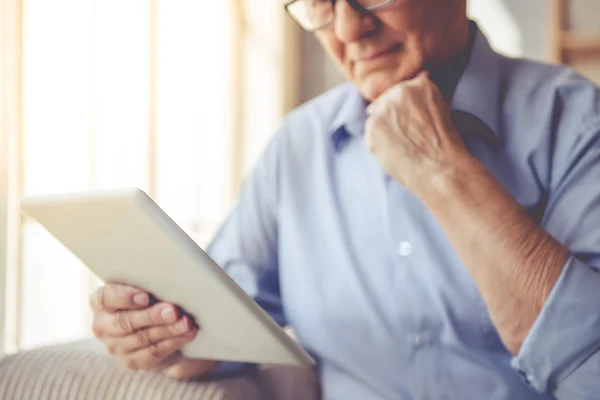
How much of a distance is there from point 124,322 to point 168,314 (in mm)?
94

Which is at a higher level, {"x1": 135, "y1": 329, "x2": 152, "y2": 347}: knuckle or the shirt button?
the shirt button

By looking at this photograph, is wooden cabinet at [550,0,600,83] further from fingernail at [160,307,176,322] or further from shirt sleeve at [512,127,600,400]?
fingernail at [160,307,176,322]

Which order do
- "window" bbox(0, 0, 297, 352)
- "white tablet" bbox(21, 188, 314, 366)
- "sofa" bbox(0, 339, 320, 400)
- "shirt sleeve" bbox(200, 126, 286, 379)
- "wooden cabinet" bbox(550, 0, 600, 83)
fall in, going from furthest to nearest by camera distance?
1. "wooden cabinet" bbox(550, 0, 600, 83)
2. "window" bbox(0, 0, 297, 352)
3. "shirt sleeve" bbox(200, 126, 286, 379)
4. "sofa" bbox(0, 339, 320, 400)
5. "white tablet" bbox(21, 188, 314, 366)

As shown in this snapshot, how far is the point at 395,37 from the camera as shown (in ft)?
3.04

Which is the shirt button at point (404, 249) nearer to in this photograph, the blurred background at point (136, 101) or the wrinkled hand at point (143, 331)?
the wrinkled hand at point (143, 331)

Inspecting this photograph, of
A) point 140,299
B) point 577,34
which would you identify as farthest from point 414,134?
point 577,34

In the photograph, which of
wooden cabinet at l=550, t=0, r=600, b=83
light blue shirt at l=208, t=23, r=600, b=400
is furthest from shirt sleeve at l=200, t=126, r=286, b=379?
wooden cabinet at l=550, t=0, r=600, b=83

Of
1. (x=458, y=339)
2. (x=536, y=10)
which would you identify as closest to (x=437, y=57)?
(x=458, y=339)

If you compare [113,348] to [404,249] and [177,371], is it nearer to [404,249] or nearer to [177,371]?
[177,371]

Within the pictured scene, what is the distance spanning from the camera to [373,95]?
96cm

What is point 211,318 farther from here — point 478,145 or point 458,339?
point 478,145

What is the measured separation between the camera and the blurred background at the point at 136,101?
47.8 inches

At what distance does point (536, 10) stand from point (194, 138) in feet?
5.40

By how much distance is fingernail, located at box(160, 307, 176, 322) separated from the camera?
29.8 inches
